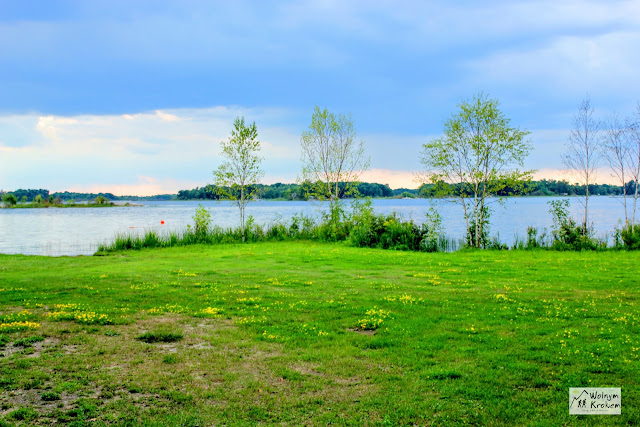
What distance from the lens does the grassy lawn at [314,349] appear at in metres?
5.48

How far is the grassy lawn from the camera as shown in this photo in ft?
18.0

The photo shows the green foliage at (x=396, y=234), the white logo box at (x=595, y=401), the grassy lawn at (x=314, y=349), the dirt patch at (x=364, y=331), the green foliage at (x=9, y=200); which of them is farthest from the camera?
the green foliage at (x=9, y=200)

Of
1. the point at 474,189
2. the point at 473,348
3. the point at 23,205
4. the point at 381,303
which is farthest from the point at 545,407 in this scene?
the point at 23,205

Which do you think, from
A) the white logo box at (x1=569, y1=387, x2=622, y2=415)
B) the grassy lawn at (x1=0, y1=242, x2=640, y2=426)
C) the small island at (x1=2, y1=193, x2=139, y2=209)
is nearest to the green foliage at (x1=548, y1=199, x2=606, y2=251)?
the grassy lawn at (x1=0, y1=242, x2=640, y2=426)

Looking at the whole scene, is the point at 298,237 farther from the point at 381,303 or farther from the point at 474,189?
the point at 381,303

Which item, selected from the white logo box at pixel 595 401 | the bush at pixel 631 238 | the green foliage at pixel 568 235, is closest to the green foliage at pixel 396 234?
the green foliage at pixel 568 235

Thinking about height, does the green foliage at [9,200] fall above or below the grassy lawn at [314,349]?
above

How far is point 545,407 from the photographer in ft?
17.8

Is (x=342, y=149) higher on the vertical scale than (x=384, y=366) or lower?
higher

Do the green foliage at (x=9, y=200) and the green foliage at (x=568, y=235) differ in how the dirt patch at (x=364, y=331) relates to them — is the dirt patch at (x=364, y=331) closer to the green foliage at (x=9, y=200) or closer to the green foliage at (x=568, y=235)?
the green foliage at (x=568, y=235)

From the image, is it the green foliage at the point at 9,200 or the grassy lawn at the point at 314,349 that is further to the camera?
the green foliage at the point at 9,200

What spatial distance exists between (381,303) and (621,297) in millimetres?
6306

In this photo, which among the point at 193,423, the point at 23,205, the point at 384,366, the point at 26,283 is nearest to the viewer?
the point at 193,423

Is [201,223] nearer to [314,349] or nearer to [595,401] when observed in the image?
[314,349]
